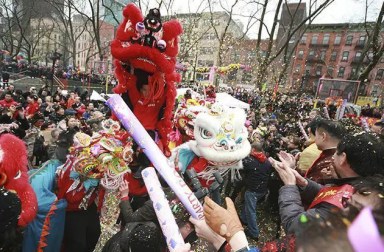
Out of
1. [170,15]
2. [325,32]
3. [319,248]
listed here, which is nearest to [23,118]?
[319,248]

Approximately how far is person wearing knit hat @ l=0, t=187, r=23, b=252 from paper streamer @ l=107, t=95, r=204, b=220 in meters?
0.77

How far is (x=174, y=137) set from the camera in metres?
4.12

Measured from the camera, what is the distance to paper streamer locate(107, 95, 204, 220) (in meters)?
1.54

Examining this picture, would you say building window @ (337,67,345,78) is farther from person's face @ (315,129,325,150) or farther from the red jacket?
person's face @ (315,129,325,150)

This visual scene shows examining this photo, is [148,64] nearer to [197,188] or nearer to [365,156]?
[197,188]

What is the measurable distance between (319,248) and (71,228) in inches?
83.5

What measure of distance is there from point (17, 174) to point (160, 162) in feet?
2.94

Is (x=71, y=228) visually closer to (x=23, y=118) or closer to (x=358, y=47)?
(x=23, y=118)

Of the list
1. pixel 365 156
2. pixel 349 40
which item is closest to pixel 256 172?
pixel 365 156

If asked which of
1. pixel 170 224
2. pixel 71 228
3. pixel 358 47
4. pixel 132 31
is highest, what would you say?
pixel 358 47

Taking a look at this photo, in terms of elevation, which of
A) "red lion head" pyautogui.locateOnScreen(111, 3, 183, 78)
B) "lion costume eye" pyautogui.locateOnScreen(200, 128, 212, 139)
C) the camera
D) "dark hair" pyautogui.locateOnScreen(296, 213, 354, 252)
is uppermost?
"red lion head" pyautogui.locateOnScreen(111, 3, 183, 78)

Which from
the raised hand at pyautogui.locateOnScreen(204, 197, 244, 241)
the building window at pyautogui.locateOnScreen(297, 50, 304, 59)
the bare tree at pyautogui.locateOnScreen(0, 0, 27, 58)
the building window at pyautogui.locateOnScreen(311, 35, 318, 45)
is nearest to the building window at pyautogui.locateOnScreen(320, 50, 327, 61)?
the building window at pyautogui.locateOnScreen(311, 35, 318, 45)

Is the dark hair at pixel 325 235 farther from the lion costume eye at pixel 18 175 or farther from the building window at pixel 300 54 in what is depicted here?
→ the building window at pixel 300 54

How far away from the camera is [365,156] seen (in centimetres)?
183
